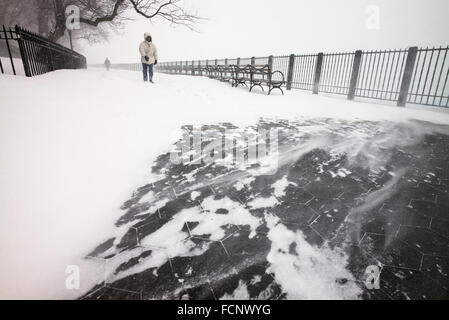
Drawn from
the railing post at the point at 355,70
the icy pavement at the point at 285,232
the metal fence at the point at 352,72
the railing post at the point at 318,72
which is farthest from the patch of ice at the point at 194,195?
the railing post at the point at 318,72

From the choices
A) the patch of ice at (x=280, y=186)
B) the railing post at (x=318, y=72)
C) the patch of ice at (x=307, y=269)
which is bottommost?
the patch of ice at (x=307, y=269)

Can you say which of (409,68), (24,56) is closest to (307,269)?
(24,56)

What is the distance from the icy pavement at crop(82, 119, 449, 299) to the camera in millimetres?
1787

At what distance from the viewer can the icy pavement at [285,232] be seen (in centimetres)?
179

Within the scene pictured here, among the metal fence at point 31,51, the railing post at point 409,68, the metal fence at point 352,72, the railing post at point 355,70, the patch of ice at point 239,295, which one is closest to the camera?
the patch of ice at point 239,295

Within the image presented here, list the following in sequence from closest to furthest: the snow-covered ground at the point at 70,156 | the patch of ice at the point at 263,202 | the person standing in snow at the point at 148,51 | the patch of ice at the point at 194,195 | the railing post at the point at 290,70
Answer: the snow-covered ground at the point at 70,156, the patch of ice at the point at 263,202, the patch of ice at the point at 194,195, the person standing in snow at the point at 148,51, the railing post at the point at 290,70

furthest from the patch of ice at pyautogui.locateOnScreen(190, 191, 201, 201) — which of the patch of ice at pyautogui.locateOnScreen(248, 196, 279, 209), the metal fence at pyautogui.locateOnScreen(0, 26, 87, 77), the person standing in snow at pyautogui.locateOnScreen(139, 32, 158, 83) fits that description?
the person standing in snow at pyautogui.locateOnScreen(139, 32, 158, 83)

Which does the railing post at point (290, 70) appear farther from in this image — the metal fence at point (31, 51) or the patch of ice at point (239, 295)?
the patch of ice at point (239, 295)

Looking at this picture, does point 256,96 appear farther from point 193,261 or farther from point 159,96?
point 193,261

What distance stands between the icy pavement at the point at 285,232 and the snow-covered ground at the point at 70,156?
329mm

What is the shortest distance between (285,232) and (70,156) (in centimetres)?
341

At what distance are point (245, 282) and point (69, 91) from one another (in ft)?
21.6

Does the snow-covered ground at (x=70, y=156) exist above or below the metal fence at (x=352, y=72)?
below

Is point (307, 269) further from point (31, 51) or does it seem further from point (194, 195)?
point (31, 51)
